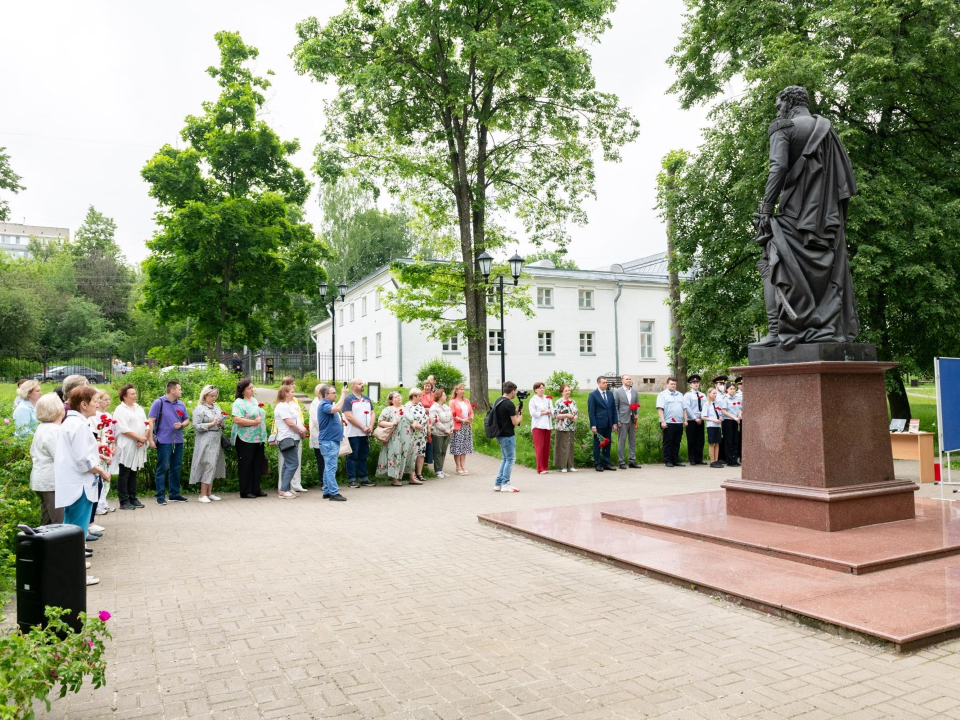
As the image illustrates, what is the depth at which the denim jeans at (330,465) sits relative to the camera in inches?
469

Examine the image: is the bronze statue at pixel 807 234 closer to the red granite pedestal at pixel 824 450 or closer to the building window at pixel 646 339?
the red granite pedestal at pixel 824 450

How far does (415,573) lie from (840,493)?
14.0 feet

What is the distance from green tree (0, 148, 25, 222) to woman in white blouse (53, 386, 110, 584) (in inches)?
1312

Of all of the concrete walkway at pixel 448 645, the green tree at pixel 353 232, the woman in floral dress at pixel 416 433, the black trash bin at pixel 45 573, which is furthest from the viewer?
the green tree at pixel 353 232

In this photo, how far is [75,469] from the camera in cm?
629

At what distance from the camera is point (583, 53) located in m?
22.4

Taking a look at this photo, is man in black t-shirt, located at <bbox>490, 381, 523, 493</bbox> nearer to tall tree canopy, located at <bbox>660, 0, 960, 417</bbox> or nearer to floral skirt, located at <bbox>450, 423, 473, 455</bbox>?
floral skirt, located at <bbox>450, 423, 473, 455</bbox>

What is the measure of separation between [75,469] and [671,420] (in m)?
12.7

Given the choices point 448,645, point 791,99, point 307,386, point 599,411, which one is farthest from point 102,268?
point 448,645

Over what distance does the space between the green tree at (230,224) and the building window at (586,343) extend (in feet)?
57.9

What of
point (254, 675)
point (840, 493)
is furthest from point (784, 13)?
point (254, 675)

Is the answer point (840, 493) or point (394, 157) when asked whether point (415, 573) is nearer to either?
point (840, 493)

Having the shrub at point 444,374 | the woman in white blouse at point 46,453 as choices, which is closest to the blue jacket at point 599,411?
the woman in white blouse at point 46,453

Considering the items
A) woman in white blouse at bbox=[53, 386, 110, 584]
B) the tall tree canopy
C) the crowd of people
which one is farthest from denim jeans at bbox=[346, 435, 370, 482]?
the tall tree canopy
